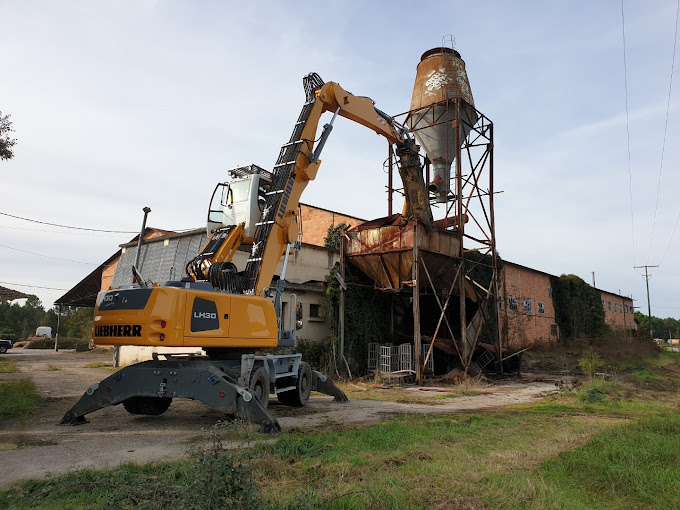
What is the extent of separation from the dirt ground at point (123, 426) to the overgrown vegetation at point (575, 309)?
2285cm

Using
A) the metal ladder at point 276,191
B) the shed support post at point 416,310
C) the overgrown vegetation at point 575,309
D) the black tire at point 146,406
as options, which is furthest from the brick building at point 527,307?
the black tire at point 146,406

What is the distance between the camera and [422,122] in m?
20.1

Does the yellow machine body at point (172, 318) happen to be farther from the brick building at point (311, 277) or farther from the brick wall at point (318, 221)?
the brick wall at point (318, 221)

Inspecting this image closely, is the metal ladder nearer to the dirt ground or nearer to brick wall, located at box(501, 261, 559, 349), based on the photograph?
the dirt ground

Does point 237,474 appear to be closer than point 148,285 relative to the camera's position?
Yes

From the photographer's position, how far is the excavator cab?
927cm

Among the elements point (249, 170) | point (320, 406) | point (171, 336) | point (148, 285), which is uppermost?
point (249, 170)

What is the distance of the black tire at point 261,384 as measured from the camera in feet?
27.4

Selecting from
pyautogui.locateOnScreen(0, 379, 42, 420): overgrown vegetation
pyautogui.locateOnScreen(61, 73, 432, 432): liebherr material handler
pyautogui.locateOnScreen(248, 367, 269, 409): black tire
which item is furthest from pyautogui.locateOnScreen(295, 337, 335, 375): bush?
pyautogui.locateOnScreen(248, 367, 269, 409): black tire

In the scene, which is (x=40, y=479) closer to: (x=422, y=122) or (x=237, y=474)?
(x=237, y=474)

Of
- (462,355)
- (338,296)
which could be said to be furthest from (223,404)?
(462,355)

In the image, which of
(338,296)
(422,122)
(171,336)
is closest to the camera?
(171,336)

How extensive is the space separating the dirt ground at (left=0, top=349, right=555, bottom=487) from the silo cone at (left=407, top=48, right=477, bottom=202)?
9.75m

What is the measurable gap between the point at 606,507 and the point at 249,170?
793cm
